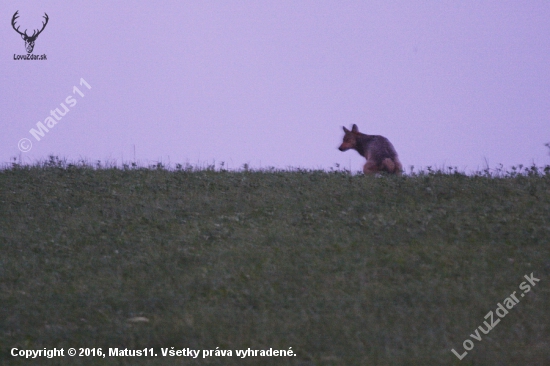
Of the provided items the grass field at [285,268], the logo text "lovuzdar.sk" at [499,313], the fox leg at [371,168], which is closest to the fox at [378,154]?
the fox leg at [371,168]

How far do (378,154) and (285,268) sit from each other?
7.60 metres

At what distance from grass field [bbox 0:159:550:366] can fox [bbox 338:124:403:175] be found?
5.19ft

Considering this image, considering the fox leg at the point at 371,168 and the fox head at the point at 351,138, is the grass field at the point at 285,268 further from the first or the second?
the fox head at the point at 351,138

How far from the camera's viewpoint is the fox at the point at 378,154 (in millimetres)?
15164

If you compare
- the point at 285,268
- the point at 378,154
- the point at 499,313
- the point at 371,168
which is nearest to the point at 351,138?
the point at 378,154

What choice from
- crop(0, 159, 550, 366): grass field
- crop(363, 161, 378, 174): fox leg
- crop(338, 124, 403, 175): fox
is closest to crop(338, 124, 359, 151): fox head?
crop(338, 124, 403, 175): fox

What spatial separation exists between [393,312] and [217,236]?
150 inches

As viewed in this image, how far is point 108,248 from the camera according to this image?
10.1 m

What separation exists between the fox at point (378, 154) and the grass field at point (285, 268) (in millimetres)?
1582

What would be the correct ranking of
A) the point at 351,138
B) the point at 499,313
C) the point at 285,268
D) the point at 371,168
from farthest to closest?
the point at 351,138
the point at 371,168
the point at 285,268
the point at 499,313

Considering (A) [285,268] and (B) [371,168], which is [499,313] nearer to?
(A) [285,268]

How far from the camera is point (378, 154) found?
15.6 metres

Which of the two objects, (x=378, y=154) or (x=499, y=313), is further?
(x=378, y=154)

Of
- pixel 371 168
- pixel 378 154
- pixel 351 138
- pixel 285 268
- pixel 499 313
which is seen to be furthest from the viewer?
pixel 351 138
